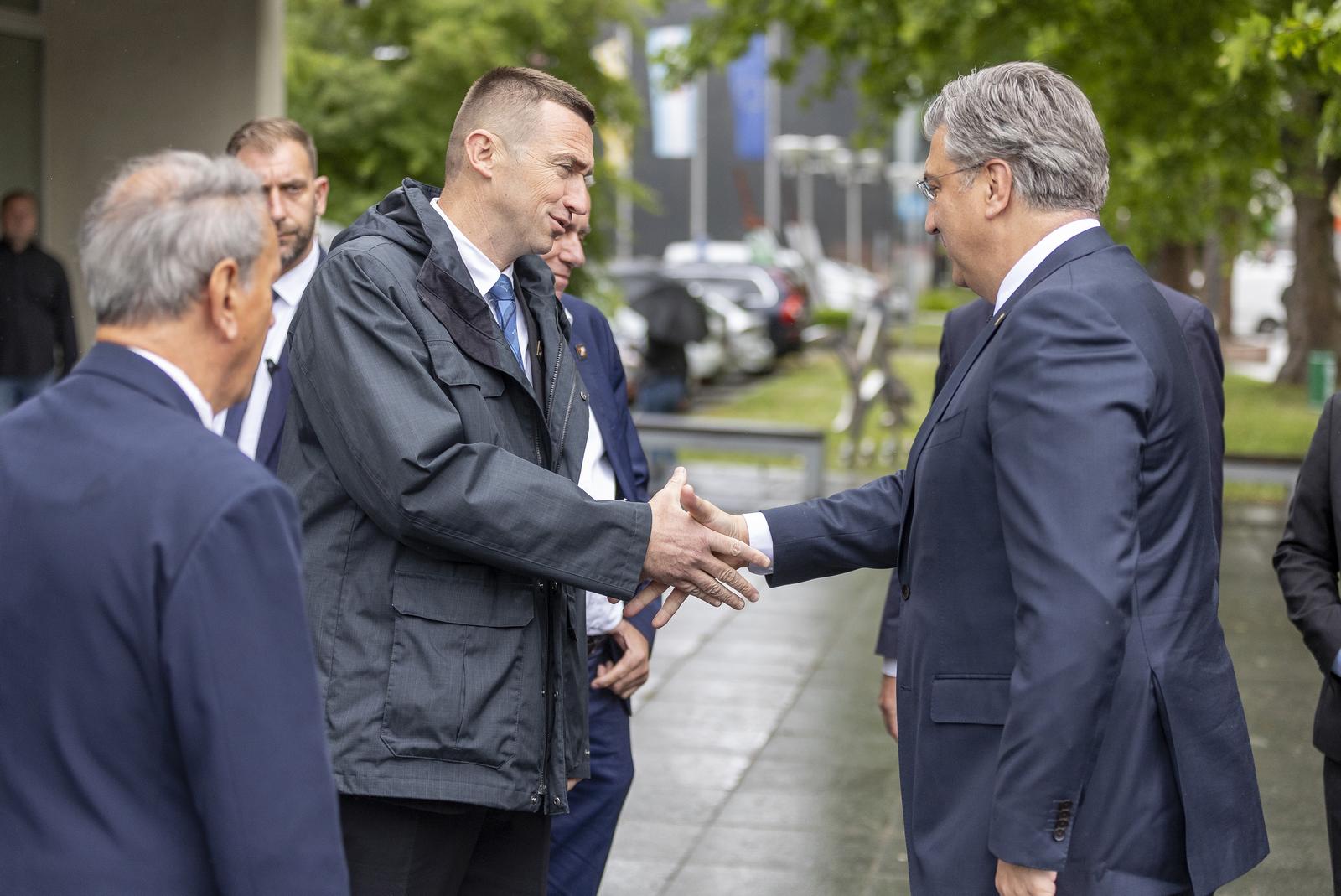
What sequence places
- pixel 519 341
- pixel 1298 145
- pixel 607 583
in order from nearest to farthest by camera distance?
pixel 607 583, pixel 519 341, pixel 1298 145

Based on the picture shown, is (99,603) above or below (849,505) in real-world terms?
above

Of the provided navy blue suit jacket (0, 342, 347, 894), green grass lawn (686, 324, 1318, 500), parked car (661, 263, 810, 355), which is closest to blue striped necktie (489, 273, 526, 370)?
navy blue suit jacket (0, 342, 347, 894)

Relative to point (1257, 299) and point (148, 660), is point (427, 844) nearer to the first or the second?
point (148, 660)

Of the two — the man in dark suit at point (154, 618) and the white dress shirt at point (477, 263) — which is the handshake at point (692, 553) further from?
the man in dark suit at point (154, 618)

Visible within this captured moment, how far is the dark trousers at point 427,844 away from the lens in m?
2.84

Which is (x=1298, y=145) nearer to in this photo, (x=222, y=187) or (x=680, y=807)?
(x=680, y=807)

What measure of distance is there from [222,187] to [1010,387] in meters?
1.25

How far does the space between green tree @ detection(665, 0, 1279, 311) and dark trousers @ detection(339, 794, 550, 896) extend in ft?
24.8

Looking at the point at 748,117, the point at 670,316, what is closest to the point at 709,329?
the point at 670,316

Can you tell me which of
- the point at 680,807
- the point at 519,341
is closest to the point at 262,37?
the point at 680,807

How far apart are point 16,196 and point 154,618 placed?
5862mm

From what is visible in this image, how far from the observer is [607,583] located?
2.88 meters

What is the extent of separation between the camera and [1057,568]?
239cm

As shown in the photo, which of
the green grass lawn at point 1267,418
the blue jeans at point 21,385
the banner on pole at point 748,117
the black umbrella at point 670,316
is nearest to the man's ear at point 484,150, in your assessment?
the blue jeans at point 21,385
